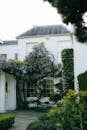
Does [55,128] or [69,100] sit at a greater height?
[69,100]

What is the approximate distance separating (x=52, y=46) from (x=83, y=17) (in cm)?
2387

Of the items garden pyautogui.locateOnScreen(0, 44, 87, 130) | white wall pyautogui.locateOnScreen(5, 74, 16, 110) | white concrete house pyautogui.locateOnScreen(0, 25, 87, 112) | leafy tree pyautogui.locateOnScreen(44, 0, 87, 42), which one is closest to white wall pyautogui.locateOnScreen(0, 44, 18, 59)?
white concrete house pyautogui.locateOnScreen(0, 25, 87, 112)

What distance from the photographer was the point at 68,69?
2931 centimetres

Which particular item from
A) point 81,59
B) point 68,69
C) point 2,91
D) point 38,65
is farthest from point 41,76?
point 81,59

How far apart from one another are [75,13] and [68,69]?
2014 centimetres

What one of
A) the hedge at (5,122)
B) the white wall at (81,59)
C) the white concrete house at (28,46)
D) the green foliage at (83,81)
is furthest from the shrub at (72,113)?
the white concrete house at (28,46)

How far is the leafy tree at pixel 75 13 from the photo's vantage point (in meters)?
8.98

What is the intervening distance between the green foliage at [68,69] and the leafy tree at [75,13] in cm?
1979

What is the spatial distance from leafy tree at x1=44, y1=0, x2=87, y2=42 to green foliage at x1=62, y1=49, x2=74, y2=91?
19.8m

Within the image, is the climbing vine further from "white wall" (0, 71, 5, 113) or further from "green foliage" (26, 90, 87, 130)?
"green foliage" (26, 90, 87, 130)

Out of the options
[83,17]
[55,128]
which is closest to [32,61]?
[55,128]

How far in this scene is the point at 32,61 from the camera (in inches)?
1208

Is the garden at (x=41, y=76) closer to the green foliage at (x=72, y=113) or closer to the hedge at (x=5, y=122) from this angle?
the hedge at (x=5, y=122)

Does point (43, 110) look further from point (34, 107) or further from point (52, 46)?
point (52, 46)
